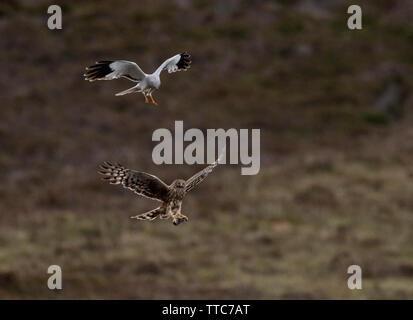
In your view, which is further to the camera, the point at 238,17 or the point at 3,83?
the point at 238,17

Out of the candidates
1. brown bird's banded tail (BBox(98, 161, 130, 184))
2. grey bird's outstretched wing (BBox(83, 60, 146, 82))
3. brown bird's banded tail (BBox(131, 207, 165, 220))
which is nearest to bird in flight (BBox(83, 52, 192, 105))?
grey bird's outstretched wing (BBox(83, 60, 146, 82))

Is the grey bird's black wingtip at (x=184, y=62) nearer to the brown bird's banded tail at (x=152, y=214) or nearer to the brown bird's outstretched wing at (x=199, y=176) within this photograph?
the brown bird's outstretched wing at (x=199, y=176)

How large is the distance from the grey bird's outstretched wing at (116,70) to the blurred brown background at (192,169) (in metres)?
19.5

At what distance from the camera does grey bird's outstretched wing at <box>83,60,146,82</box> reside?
3.27 m

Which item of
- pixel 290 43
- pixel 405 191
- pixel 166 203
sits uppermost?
pixel 290 43

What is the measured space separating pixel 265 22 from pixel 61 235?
86.6 feet

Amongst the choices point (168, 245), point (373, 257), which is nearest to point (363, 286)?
point (373, 257)

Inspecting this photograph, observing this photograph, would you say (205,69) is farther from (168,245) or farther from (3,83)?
(168,245)

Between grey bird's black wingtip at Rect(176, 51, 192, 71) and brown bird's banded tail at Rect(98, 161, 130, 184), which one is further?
grey bird's black wingtip at Rect(176, 51, 192, 71)

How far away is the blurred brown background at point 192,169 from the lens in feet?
101

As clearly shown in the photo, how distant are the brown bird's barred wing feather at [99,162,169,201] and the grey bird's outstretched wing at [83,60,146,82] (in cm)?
35

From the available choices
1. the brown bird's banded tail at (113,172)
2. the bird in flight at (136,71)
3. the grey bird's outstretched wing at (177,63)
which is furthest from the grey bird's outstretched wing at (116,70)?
the brown bird's banded tail at (113,172)

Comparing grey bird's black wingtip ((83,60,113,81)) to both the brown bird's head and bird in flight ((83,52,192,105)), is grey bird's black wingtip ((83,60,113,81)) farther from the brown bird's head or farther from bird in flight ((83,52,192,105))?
the brown bird's head

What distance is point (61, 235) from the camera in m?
34.3
